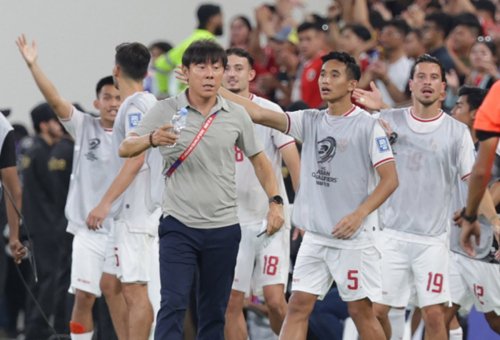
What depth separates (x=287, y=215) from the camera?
12.4 metres

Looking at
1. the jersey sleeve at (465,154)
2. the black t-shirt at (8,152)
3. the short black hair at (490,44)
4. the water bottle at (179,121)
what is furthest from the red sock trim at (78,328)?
the short black hair at (490,44)

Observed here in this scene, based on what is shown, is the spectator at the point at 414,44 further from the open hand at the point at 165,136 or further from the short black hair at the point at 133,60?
the open hand at the point at 165,136

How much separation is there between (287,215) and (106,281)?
60.3 inches

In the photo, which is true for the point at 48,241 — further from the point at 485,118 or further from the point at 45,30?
the point at 485,118

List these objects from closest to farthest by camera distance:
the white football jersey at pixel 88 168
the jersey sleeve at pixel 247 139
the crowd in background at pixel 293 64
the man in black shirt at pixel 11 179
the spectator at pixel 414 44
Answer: the jersey sleeve at pixel 247 139 → the man in black shirt at pixel 11 179 → the white football jersey at pixel 88 168 → the crowd in background at pixel 293 64 → the spectator at pixel 414 44

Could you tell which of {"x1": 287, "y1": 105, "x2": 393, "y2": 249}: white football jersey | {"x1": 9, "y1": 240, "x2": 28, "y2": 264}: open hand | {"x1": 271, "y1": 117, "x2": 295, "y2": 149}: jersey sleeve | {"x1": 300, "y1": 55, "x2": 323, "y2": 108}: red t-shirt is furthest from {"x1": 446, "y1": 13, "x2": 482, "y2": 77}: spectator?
{"x1": 9, "y1": 240, "x2": 28, "y2": 264}: open hand

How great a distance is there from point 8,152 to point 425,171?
3.20m

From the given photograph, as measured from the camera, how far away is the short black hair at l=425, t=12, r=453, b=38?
16.9 metres

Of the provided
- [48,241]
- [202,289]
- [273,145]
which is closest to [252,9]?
[48,241]

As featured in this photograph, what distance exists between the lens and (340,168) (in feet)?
37.0

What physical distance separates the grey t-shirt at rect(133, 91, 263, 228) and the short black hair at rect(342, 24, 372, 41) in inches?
261

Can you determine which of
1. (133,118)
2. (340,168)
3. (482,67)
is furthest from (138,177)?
(482,67)

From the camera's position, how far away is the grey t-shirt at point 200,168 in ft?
34.5

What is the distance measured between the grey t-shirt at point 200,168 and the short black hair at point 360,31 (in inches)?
261
